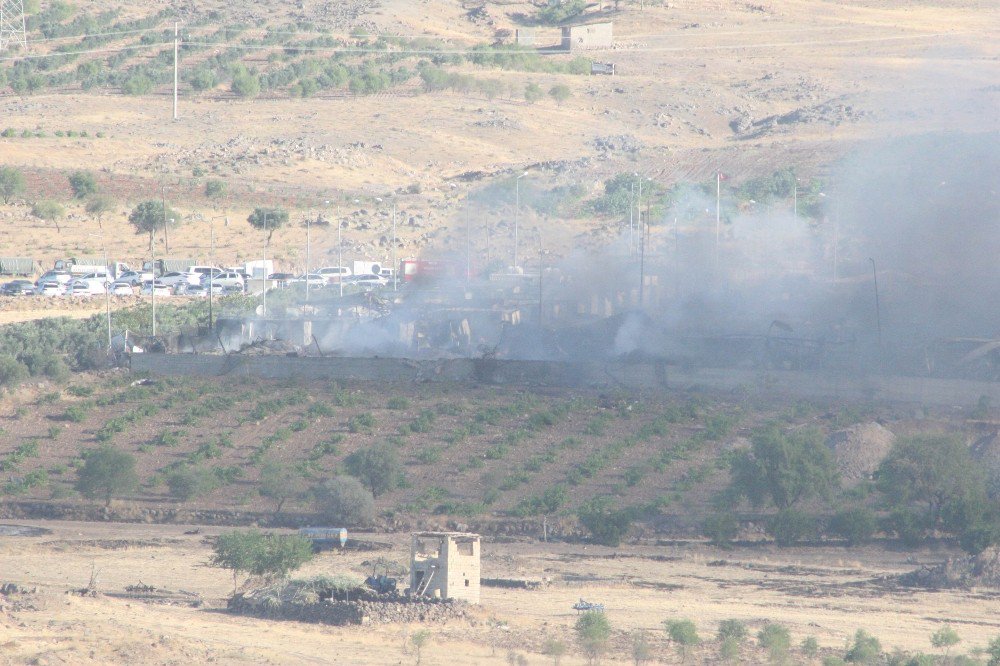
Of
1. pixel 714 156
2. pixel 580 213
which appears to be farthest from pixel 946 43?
pixel 580 213

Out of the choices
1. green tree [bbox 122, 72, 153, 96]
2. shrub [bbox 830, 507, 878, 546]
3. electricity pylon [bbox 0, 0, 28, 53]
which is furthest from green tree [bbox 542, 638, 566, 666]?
electricity pylon [bbox 0, 0, 28, 53]

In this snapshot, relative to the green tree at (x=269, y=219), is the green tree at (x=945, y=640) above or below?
below

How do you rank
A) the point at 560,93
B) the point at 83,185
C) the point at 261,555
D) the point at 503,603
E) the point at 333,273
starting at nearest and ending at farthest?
the point at 503,603 < the point at 261,555 < the point at 333,273 < the point at 83,185 < the point at 560,93

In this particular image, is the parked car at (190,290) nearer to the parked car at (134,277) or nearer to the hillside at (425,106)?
the parked car at (134,277)

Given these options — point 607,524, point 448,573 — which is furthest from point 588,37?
point 448,573

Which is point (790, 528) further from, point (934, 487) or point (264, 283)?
point (264, 283)

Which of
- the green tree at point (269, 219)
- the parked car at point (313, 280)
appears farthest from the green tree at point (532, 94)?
the parked car at point (313, 280)

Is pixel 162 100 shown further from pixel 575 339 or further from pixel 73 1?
pixel 575 339
